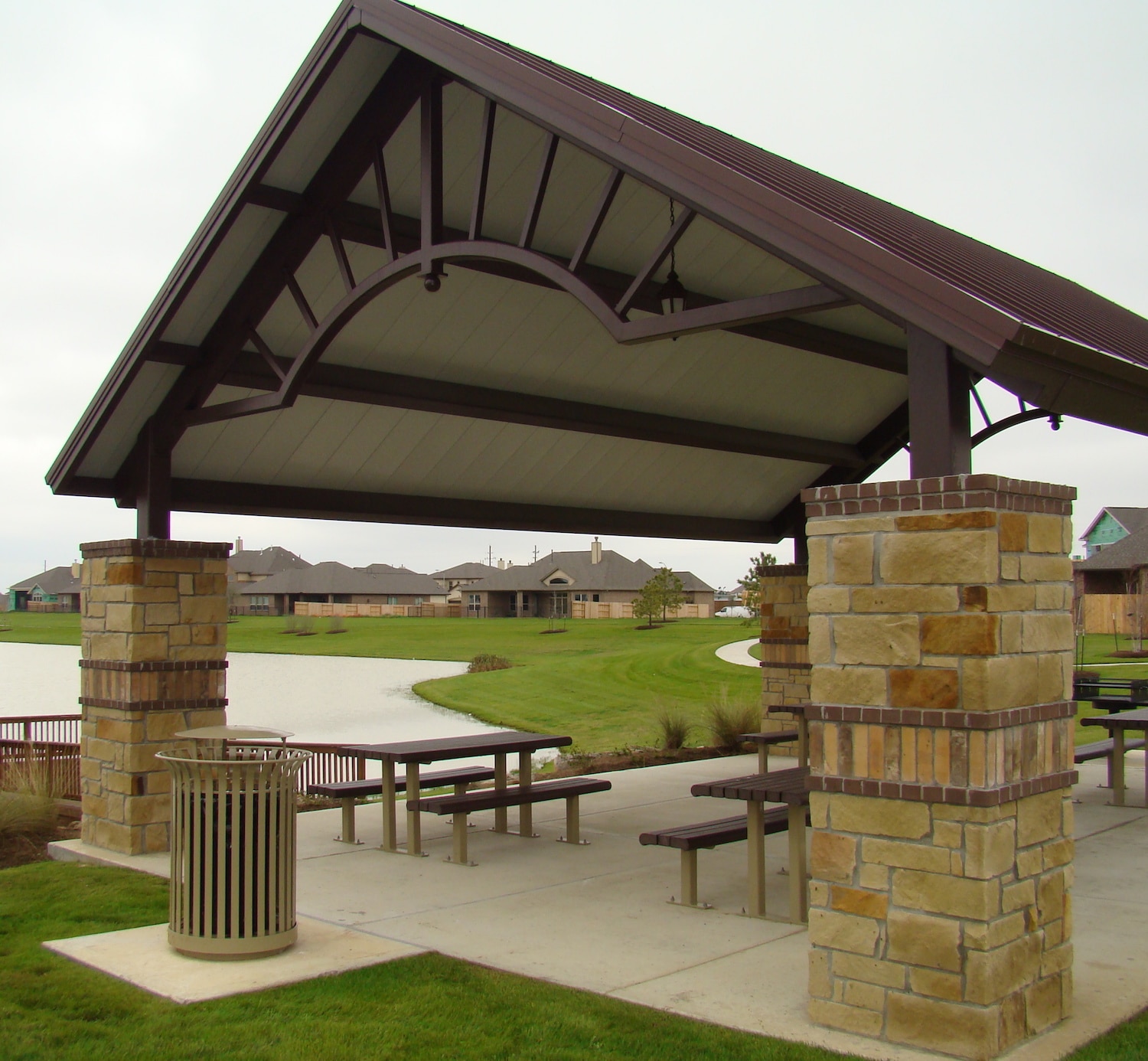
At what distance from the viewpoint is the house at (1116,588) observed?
108 feet

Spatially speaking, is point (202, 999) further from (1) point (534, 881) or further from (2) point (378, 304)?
(2) point (378, 304)

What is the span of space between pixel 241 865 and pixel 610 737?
20400mm

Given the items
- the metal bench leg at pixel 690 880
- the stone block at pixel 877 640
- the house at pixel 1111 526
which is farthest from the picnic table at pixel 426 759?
the house at pixel 1111 526

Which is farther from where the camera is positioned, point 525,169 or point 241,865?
point 525,169

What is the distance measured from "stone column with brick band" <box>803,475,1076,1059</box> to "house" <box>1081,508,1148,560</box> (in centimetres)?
5274

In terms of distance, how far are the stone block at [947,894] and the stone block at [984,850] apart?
0.13ft

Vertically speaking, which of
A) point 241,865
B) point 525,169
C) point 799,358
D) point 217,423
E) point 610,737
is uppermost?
point 525,169

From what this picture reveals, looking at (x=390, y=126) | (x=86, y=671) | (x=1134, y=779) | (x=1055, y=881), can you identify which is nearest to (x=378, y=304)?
(x=390, y=126)

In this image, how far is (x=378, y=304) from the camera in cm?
934

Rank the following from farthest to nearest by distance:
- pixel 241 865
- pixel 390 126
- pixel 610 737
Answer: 1. pixel 610 737
2. pixel 390 126
3. pixel 241 865

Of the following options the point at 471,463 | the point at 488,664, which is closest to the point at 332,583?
the point at 488,664

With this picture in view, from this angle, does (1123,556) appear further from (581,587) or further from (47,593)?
(47,593)

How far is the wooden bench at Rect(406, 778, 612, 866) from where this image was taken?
8.24 metres

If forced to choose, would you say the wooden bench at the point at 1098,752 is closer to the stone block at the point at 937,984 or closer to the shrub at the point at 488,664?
the stone block at the point at 937,984
